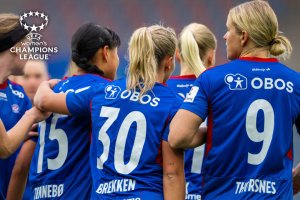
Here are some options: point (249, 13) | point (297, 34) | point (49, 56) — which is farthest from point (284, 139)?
point (297, 34)

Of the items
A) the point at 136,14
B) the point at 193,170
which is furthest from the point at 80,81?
the point at 136,14

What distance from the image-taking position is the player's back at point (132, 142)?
12.2 ft

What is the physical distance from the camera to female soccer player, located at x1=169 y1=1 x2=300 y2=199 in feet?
11.8

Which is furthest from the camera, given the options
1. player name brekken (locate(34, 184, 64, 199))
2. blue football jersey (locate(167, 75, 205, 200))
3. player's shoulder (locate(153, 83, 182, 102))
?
blue football jersey (locate(167, 75, 205, 200))

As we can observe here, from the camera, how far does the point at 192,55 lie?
4.77 meters

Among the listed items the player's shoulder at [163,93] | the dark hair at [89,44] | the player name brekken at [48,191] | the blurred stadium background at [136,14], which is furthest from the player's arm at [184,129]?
the blurred stadium background at [136,14]

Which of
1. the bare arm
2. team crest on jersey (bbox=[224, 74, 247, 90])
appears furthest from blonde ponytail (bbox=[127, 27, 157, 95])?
the bare arm

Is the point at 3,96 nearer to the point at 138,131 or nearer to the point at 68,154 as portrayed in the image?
the point at 68,154

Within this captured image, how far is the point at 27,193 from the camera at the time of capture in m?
5.42

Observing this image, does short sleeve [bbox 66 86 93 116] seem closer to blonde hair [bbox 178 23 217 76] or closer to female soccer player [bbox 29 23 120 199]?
female soccer player [bbox 29 23 120 199]

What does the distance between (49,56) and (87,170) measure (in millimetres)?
5586

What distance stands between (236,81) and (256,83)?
0.10 meters

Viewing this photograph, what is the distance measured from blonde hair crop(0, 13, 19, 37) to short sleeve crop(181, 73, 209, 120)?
3.72 ft

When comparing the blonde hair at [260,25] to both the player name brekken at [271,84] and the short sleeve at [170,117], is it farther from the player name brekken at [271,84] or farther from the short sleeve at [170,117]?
the short sleeve at [170,117]
